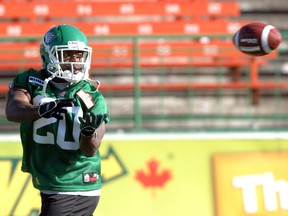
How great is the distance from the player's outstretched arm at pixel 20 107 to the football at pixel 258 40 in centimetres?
207

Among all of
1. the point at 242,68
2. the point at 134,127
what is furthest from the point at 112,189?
the point at 242,68

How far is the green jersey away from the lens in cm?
417

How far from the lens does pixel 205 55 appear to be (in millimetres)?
10055

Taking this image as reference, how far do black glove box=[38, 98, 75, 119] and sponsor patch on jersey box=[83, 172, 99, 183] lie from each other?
0.46 metres

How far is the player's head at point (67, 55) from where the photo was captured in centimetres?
415

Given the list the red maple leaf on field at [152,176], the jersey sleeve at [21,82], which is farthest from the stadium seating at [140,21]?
the jersey sleeve at [21,82]

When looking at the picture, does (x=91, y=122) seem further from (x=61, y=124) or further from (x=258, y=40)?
(x=258, y=40)

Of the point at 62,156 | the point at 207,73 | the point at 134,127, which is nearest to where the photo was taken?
the point at 62,156

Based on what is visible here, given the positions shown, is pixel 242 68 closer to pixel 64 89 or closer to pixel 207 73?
pixel 207 73

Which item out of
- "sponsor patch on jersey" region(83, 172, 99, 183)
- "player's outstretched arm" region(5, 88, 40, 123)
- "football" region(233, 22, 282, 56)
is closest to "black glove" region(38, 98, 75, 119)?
"player's outstretched arm" region(5, 88, 40, 123)

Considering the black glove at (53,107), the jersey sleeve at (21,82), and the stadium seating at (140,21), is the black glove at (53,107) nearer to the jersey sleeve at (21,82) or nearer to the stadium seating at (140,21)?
the jersey sleeve at (21,82)

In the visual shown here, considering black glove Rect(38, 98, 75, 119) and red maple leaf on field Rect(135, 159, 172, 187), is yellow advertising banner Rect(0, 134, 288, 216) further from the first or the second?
black glove Rect(38, 98, 75, 119)

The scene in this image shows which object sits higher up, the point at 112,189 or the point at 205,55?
the point at 205,55

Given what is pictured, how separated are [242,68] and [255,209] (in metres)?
4.16
